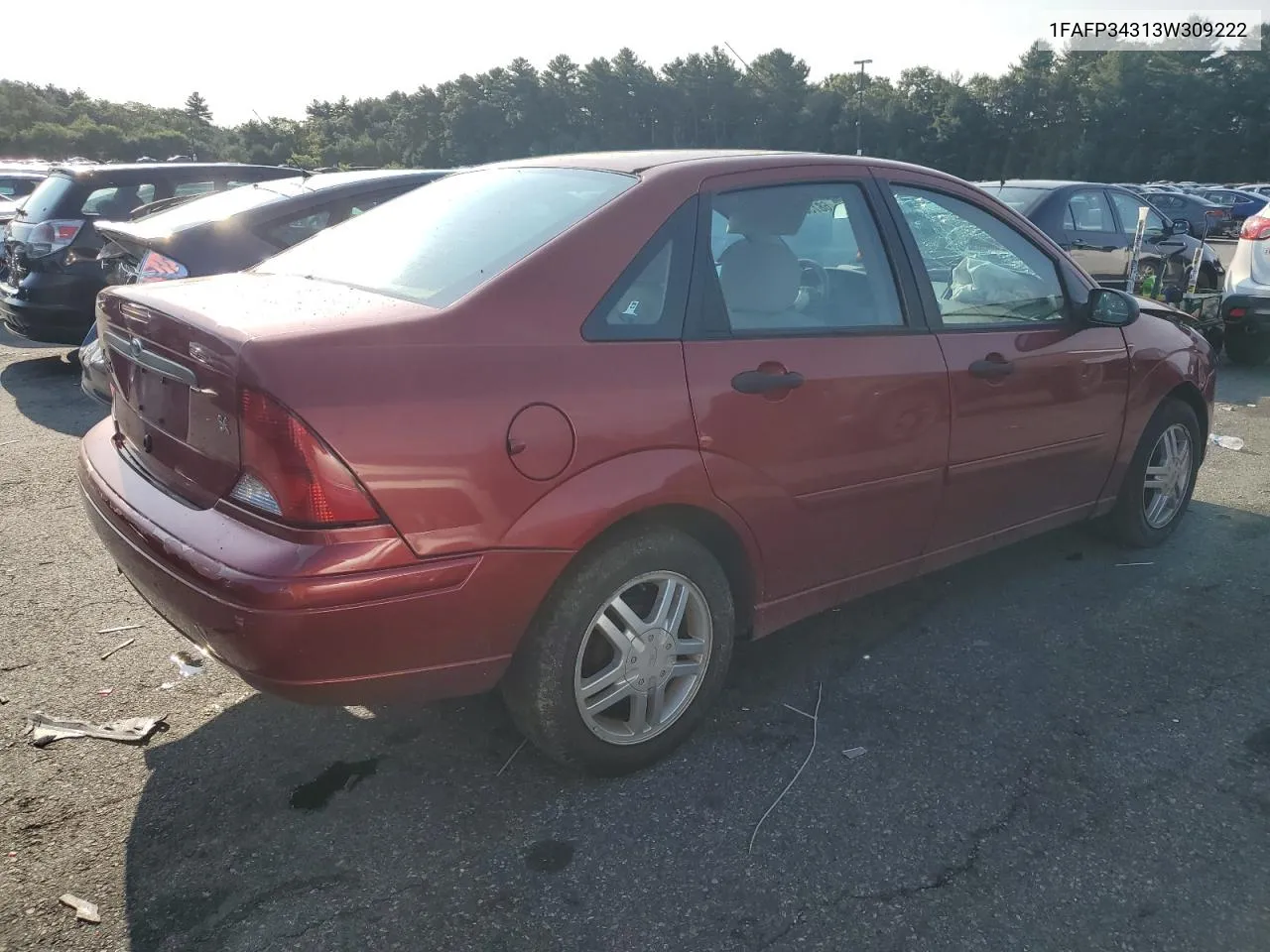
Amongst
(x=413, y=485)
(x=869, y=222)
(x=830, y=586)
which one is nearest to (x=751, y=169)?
(x=869, y=222)

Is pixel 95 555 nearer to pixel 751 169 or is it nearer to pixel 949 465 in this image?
pixel 751 169

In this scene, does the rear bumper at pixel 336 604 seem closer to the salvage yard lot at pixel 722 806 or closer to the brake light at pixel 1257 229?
the salvage yard lot at pixel 722 806

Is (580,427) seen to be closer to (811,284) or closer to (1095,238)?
(811,284)

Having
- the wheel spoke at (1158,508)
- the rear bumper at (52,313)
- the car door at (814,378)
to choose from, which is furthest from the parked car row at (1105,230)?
the rear bumper at (52,313)

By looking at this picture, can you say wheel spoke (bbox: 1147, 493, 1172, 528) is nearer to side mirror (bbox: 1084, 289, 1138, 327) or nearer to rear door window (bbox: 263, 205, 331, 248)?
side mirror (bbox: 1084, 289, 1138, 327)

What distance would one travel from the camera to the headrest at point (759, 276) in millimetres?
2887

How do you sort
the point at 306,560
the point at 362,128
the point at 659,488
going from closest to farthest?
1. the point at 306,560
2. the point at 659,488
3. the point at 362,128

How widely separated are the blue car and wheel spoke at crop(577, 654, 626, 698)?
30.8m

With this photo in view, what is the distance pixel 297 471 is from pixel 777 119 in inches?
3082

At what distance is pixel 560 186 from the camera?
3016 mm

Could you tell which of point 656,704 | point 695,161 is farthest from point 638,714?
point 695,161

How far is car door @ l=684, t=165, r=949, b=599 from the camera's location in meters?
2.80

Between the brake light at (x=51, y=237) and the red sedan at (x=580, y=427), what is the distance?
18.5 ft

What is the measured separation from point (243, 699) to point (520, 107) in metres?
86.7
